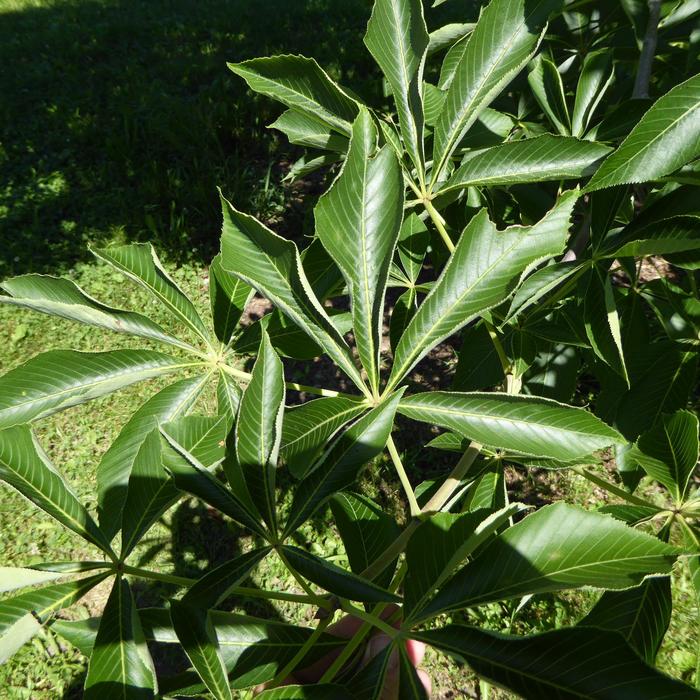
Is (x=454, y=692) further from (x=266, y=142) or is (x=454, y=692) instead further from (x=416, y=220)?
(x=266, y=142)

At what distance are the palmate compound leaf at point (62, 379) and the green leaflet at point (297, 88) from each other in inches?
21.8

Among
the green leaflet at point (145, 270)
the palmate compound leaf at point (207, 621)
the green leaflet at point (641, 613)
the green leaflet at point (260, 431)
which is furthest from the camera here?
the green leaflet at point (145, 270)

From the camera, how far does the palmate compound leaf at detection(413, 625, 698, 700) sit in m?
0.57

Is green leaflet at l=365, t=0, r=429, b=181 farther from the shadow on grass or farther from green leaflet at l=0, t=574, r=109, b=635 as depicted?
the shadow on grass

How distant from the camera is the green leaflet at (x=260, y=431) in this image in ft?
2.60

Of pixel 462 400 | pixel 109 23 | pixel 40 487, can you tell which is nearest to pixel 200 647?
pixel 40 487

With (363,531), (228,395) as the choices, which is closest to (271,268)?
(228,395)

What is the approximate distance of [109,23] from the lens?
20.7ft

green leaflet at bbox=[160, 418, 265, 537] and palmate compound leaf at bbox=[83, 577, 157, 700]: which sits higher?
green leaflet at bbox=[160, 418, 265, 537]

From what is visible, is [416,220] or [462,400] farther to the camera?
[416,220]

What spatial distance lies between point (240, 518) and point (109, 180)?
4283mm

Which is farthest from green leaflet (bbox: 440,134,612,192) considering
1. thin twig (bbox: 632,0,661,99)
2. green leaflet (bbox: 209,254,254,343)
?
green leaflet (bbox: 209,254,254,343)

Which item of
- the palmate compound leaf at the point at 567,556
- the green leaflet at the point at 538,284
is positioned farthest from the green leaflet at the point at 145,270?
the palmate compound leaf at the point at 567,556

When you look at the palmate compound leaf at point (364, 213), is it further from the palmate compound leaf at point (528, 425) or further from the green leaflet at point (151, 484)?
the green leaflet at point (151, 484)
